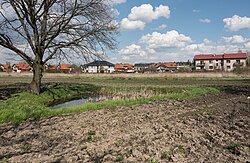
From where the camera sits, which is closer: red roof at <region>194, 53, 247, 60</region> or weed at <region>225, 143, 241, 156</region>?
weed at <region>225, 143, 241, 156</region>

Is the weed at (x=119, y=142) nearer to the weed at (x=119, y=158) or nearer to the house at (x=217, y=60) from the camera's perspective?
the weed at (x=119, y=158)

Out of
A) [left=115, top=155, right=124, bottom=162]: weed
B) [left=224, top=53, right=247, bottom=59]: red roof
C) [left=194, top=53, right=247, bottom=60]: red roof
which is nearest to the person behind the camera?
[left=115, top=155, right=124, bottom=162]: weed

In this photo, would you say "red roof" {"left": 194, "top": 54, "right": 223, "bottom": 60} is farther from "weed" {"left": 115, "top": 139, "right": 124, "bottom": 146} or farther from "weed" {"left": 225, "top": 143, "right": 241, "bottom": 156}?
"weed" {"left": 115, "top": 139, "right": 124, "bottom": 146}

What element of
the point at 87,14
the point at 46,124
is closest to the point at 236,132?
the point at 46,124

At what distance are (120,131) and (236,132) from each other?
151 inches

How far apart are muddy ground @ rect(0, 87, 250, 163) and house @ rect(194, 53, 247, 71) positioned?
92458 millimetres

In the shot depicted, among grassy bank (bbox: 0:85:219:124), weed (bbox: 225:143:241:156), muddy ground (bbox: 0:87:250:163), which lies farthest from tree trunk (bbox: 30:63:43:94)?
weed (bbox: 225:143:241:156)

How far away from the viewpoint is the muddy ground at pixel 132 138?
620cm

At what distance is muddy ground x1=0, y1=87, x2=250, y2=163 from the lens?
6.20 meters

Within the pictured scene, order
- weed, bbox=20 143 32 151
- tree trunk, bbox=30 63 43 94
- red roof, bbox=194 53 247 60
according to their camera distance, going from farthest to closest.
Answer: red roof, bbox=194 53 247 60, tree trunk, bbox=30 63 43 94, weed, bbox=20 143 32 151

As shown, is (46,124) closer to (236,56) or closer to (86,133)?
(86,133)

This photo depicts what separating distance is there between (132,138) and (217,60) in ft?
336

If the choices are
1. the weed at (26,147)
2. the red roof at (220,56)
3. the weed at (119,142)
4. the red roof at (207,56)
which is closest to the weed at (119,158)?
the weed at (119,142)

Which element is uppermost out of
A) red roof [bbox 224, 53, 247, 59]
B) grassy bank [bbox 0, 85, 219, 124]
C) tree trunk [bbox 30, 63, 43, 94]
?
red roof [bbox 224, 53, 247, 59]
